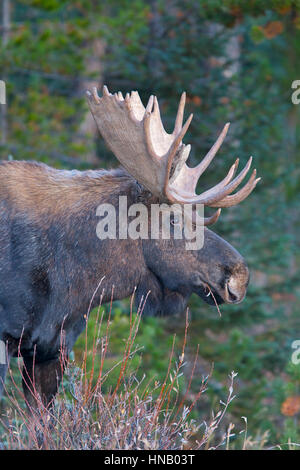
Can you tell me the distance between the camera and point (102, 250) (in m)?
4.77

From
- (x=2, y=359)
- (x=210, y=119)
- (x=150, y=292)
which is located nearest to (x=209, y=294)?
(x=150, y=292)

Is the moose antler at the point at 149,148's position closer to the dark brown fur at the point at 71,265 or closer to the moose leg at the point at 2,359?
the dark brown fur at the point at 71,265

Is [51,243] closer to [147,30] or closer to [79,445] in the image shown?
[79,445]

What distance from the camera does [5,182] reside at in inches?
194

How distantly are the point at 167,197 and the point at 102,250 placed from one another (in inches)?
20.7

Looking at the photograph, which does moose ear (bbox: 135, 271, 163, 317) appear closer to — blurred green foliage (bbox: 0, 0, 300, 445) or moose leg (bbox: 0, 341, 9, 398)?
moose leg (bbox: 0, 341, 9, 398)

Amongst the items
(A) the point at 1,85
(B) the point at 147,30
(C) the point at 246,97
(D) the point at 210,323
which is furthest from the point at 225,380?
(B) the point at 147,30

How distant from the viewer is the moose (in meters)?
4.66

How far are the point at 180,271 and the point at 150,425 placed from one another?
3.75 feet

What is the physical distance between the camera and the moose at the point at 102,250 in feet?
15.3

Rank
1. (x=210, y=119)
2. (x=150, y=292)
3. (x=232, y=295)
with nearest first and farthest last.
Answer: (x=232, y=295) < (x=150, y=292) < (x=210, y=119)

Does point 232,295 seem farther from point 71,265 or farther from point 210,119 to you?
point 210,119

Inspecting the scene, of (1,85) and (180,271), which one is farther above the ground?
(1,85)
